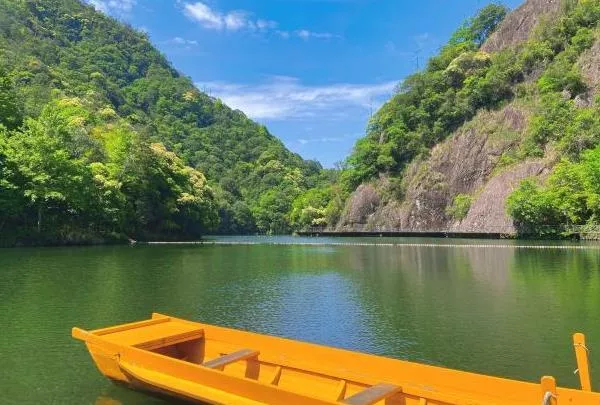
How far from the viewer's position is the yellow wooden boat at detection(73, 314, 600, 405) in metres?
6.95

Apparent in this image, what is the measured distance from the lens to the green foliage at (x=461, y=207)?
258 ft

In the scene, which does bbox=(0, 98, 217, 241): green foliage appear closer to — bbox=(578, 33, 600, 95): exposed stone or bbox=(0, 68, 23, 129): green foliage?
bbox=(0, 68, 23, 129): green foliage

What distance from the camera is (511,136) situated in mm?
81500

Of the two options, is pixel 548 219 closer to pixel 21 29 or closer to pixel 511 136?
pixel 511 136

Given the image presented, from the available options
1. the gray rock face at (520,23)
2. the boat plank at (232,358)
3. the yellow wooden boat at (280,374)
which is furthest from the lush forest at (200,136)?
the boat plank at (232,358)

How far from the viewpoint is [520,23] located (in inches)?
3873

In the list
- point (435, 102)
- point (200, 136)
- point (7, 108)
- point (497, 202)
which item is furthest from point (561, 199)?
point (200, 136)

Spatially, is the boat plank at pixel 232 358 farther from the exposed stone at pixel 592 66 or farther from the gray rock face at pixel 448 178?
the exposed stone at pixel 592 66

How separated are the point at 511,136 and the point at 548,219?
76.9ft

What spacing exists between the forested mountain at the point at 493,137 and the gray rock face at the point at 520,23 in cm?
24

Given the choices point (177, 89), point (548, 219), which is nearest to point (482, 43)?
point (548, 219)

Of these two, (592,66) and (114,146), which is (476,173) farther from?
(114,146)

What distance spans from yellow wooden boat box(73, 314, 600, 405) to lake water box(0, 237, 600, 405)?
3.48 feet

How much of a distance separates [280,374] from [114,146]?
67.3 meters
